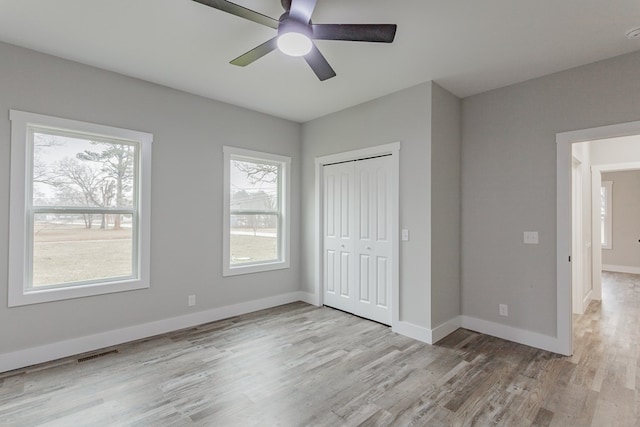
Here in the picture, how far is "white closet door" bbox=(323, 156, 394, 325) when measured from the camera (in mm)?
3912

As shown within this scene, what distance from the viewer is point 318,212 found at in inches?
185

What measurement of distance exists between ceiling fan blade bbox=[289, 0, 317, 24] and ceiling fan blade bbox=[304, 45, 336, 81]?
0.25 metres

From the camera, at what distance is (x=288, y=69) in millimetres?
3170

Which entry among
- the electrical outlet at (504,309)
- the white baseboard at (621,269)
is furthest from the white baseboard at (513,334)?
the white baseboard at (621,269)

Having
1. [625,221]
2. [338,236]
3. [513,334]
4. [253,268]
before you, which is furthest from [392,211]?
[625,221]

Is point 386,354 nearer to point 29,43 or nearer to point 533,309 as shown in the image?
point 533,309

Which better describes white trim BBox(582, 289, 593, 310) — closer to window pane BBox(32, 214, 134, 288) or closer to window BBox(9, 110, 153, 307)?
window BBox(9, 110, 153, 307)

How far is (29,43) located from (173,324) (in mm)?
3026

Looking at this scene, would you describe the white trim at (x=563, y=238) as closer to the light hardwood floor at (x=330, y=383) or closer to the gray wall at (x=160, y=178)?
the light hardwood floor at (x=330, y=383)

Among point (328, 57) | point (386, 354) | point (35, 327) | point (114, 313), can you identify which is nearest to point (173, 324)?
point (114, 313)

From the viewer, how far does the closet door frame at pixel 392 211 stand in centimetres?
368

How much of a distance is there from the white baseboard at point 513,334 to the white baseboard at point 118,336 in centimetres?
262

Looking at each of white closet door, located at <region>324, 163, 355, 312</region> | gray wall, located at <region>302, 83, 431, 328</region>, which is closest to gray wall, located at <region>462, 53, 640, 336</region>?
gray wall, located at <region>302, 83, 431, 328</region>

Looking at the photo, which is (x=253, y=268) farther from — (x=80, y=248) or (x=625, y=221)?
(x=625, y=221)
